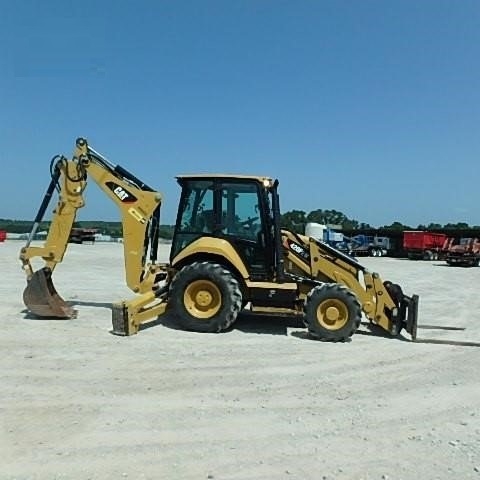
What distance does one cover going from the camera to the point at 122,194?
398 inches

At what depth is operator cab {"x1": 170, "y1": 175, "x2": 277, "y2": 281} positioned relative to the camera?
31.6 ft

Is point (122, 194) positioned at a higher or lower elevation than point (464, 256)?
higher

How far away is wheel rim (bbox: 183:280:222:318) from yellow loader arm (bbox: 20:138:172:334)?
691 millimetres

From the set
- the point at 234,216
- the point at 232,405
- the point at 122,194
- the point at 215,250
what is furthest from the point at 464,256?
the point at 232,405

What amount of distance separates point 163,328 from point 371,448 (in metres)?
5.40

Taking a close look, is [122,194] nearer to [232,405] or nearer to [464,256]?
[232,405]

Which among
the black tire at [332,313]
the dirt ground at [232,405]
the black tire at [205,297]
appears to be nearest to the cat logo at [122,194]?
the black tire at [205,297]

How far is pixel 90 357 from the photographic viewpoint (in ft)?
24.3

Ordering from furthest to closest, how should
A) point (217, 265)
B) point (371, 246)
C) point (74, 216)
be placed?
point (371, 246)
point (74, 216)
point (217, 265)

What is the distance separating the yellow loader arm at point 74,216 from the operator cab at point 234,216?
0.62 metres

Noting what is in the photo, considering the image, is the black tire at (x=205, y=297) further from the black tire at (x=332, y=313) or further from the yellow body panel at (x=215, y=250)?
the black tire at (x=332, y=313)

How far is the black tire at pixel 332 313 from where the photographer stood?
29.0 feet

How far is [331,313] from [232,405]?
3.68 metres

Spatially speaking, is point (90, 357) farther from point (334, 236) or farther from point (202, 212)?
point (334, 236)
